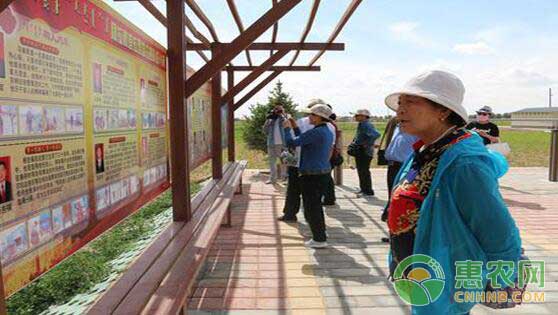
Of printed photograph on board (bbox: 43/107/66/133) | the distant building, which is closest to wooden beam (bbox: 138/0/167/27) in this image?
printed photograph on board (bbox: 43/107/66/133)

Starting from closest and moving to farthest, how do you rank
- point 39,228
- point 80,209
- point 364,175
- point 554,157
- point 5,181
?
point 5,181
point 39,228
point 80,209
point 364,175
point 554,157

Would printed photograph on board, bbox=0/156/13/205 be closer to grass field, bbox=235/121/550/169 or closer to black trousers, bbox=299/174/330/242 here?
black trousers, bbox=299/174/330/242

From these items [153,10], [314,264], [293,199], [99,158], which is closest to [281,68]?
[293,199]

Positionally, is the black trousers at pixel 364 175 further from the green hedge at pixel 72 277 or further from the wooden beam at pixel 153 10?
the wooden beam at pixel 153 10

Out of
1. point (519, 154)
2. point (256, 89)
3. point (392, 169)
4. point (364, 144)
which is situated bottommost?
point (519, 154)

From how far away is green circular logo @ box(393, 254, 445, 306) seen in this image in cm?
166

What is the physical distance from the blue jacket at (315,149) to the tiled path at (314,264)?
859 mm

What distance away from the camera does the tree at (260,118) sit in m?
12.0

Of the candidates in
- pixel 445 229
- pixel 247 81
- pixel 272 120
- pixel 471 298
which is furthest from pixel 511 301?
pixel 272 120

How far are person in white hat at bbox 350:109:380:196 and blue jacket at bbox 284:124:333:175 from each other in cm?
264

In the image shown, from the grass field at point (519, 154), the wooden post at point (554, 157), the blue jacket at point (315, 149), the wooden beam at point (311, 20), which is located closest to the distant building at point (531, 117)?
the grass field at point (519, 154)

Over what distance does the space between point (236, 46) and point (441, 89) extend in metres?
1.84

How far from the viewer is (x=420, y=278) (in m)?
1.74

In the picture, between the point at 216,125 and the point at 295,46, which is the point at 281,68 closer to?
the point at 295,46
